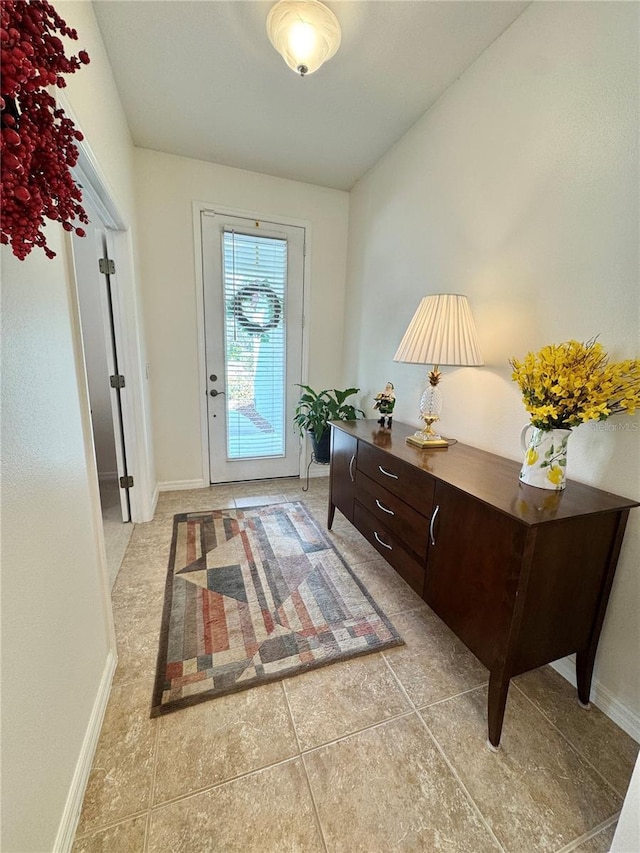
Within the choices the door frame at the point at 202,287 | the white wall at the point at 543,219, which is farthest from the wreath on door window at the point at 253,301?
the white wall at the point at 543,219

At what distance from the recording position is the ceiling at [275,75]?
150 centimetres

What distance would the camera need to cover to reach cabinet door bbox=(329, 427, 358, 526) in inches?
81.3

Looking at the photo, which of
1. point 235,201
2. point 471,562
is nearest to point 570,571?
point 471,562

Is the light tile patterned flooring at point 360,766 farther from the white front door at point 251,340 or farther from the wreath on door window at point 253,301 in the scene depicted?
the wreath on door window at point 253,301

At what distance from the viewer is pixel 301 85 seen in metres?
1.88

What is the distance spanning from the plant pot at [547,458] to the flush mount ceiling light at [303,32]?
189 cm

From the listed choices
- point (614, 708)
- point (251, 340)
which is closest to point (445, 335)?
point (614, 708)

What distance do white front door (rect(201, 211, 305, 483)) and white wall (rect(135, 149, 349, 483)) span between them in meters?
0.13

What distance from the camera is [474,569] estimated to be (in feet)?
3.93

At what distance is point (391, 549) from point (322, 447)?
4.98 ft

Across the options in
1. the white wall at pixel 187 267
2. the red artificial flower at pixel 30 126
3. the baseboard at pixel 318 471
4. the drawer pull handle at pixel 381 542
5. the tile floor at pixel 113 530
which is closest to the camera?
the red artificial flower at pixel 30 126

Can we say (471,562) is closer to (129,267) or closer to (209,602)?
(209,602)

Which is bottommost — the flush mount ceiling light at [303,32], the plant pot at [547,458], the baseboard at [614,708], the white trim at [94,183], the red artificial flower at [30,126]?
the baseboard at [614,708]

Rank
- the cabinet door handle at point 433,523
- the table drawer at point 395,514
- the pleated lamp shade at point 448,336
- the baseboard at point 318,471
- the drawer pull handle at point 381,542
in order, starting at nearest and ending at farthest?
1. the cabinet door handle at point 433,523
2. the table drawer at point 395,514
3. the pleated lamp shade at point 448,336
4. the drawer pull handle at point 381,542
5. the baseboard at point 318,471
